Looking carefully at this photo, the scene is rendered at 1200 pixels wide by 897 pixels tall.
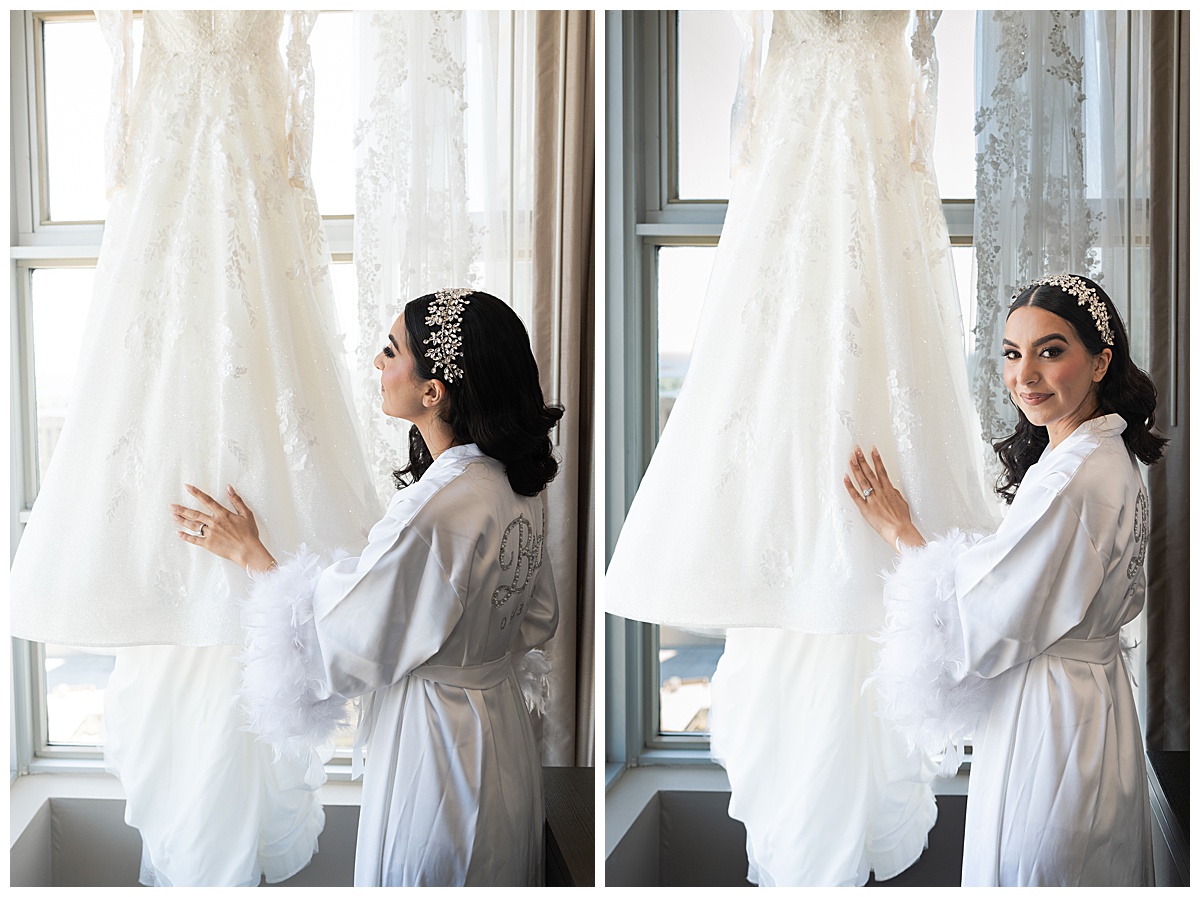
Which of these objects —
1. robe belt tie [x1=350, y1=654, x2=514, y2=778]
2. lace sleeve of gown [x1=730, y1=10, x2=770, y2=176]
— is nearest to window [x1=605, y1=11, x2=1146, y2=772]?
lace sleeve of gown [x1=730, y1=10, x2=770, y2=176]

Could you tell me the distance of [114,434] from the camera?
4.30ft

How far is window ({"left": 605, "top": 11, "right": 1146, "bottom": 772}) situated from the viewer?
5.15 feet

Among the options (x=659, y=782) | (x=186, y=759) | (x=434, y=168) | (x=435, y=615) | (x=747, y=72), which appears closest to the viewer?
(x=435, y=615)

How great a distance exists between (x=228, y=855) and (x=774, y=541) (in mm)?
1083

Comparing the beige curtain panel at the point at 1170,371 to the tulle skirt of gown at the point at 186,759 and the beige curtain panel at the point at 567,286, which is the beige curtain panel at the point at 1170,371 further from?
the tulle skirt of gown at the point at 186,759

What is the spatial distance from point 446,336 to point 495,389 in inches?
4.1

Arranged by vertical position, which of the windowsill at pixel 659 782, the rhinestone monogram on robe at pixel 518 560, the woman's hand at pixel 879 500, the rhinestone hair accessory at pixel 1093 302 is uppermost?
the rhinestone hair accessory at pixel 1093 302

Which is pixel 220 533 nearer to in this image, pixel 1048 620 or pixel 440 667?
pixel 440 667

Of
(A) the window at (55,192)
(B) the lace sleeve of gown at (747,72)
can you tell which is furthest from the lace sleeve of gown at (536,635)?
(B) the lace sleeve of gown at (747,72)

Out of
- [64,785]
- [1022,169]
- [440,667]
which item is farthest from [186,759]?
[1022,169]

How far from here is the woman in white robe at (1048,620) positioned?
1163 millimetres

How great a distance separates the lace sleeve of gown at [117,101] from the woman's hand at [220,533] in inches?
20.0

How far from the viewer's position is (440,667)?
121 centimetres

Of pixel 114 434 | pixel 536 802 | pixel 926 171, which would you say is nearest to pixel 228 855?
pixel 536 802
